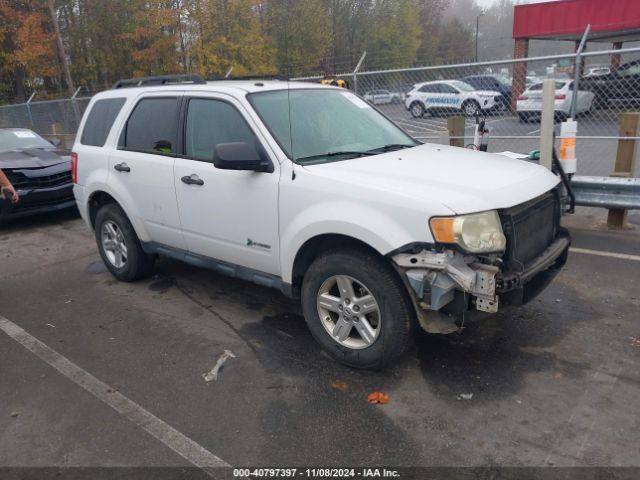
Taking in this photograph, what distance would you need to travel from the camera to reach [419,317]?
125 inches

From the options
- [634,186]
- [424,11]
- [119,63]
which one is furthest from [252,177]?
[424,11]

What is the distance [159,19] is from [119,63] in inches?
261

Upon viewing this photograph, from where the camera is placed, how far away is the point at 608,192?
612 centimetres

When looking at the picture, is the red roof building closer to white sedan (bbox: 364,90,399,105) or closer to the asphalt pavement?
white sedan (bbox: 364,90,399,105)

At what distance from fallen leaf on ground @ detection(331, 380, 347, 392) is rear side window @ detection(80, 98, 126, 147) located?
347 centimetres

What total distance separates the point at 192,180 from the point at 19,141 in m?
6.64

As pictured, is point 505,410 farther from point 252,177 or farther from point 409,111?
point 409,111

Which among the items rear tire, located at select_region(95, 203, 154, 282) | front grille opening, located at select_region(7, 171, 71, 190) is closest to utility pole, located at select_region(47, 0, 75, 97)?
front grille opening, located at select_region(7, 171, 71, 190)

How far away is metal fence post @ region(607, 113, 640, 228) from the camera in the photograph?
6.50m

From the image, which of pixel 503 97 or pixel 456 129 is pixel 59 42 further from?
pixel 503 97

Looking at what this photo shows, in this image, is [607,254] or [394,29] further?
[394,29]

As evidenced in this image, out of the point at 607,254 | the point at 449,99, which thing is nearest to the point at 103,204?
the point at 607,254

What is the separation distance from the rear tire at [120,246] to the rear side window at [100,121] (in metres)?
0.70

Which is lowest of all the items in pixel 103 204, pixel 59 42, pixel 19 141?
pixel 103 204
